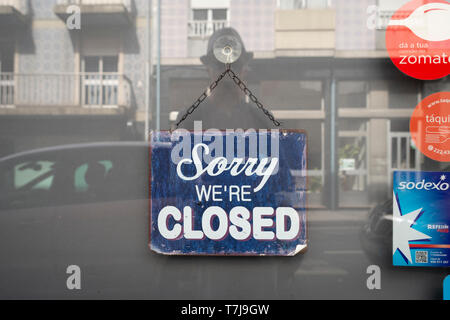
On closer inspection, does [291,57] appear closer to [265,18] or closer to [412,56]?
[265,18]

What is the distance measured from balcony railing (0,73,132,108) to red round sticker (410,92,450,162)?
4.88 ft

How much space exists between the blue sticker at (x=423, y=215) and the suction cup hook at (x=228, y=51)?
1031mm

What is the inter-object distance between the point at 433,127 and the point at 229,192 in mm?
1099

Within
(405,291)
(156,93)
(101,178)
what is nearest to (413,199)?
(405,291)

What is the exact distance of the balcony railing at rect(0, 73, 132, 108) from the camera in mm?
2318

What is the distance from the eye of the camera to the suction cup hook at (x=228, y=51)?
2.40m

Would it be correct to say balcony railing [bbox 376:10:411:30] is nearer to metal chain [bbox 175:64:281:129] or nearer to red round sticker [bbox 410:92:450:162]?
red round sticker [bbox 410:92:450:162]

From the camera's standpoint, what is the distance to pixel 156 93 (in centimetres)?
238

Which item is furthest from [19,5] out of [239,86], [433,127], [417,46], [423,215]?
[423,215]

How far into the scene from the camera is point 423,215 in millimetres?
2314

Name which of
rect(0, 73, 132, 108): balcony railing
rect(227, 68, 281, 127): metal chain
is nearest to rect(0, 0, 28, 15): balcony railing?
rect(0, 73, 132, 108): balcony railing

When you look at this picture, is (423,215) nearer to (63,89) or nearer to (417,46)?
(417,46)

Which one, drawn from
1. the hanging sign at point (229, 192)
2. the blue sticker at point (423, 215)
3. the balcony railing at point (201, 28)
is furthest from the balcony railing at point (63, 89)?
the blue sticker at point (423, 215)

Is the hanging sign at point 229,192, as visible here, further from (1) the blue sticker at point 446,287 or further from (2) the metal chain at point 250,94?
(1) the blue sticker at point 446,287
